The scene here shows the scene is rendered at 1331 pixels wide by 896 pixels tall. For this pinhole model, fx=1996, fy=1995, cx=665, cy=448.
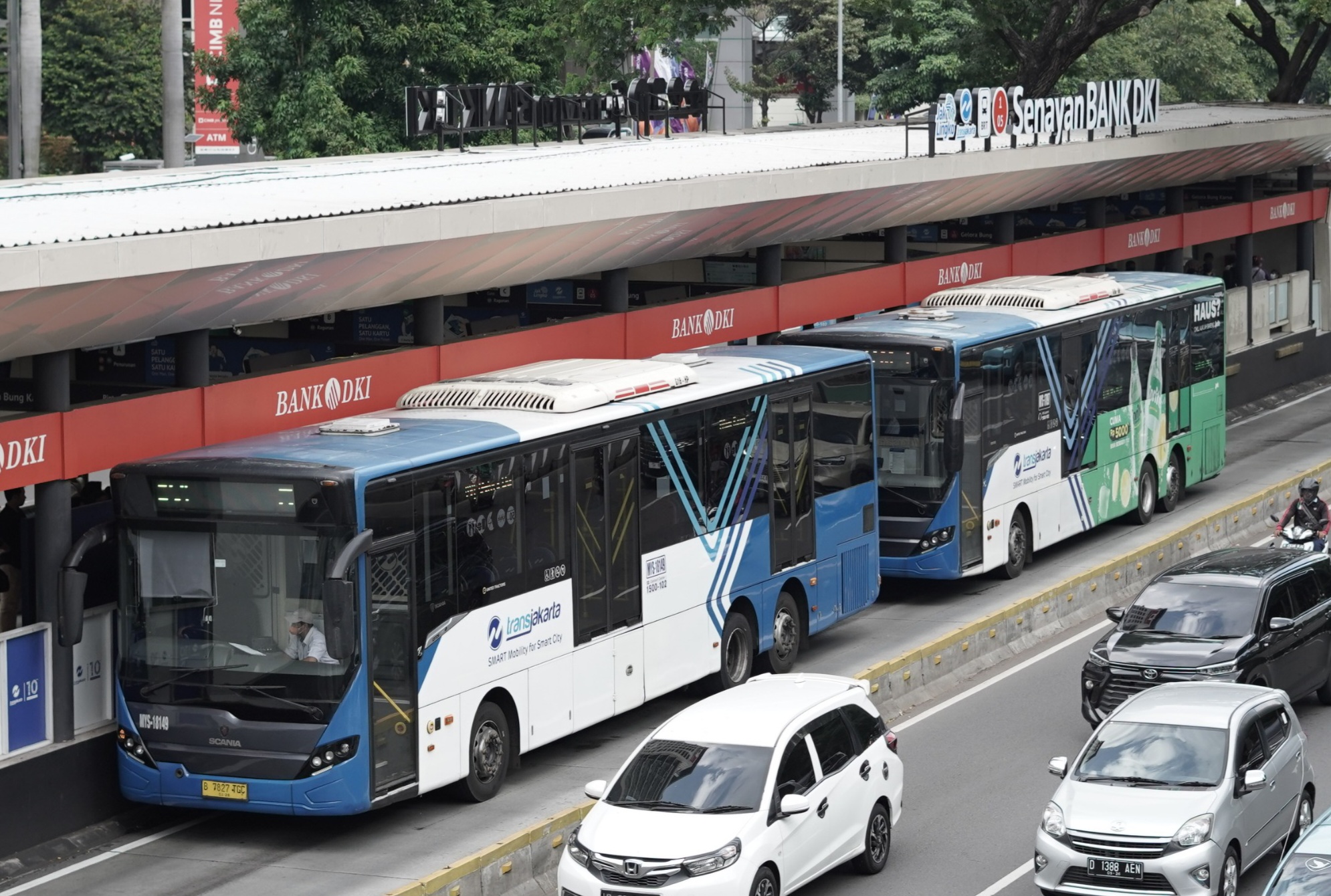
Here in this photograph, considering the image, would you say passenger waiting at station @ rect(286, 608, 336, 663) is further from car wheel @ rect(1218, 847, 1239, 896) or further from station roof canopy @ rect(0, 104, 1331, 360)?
car wheel @ rect(1218, 847, 1239, 896)

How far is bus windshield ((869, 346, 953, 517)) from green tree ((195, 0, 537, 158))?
30252 mm

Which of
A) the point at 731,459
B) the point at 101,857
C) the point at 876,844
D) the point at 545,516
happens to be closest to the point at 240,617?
the point at 101,857

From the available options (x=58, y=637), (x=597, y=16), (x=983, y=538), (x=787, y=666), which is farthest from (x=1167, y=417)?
(x=597, y=16)

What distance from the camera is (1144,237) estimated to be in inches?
1548

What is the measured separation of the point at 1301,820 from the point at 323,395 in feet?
32.6

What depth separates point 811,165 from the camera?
2703 cm

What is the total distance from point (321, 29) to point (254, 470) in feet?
128

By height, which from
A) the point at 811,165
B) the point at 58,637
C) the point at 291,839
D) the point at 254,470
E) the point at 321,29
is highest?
the point at 321,29

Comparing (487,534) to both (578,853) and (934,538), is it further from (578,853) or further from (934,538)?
(934,538)

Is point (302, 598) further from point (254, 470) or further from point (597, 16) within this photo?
point (597, 16)

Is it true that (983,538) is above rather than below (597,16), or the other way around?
below

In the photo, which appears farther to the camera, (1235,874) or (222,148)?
(222,148)

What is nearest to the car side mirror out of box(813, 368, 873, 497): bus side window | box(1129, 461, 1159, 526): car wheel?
box(813, 368, 873, 497): bus side window

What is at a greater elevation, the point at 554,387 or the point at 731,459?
the point at 554,387
